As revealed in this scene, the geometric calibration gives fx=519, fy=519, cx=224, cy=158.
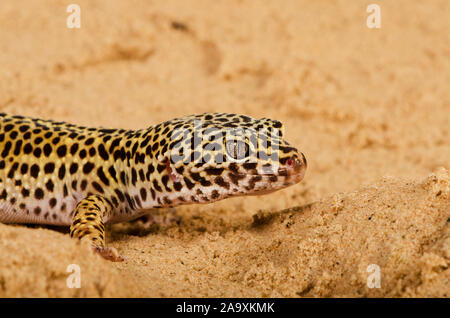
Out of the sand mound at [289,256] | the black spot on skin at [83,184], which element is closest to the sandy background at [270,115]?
the sand mound at [289,256]

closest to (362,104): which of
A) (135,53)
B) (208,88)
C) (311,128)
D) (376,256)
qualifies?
(311,128)

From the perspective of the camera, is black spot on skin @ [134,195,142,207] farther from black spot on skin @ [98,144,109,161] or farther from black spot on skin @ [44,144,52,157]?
black spot on skin @ [44,144,52,157]

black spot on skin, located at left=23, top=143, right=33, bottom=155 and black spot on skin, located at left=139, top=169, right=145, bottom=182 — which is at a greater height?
black spot on skin, located at left=23, top=143, right=33, bottom=155

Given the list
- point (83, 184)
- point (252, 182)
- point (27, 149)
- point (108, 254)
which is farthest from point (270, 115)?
point (108, 254)

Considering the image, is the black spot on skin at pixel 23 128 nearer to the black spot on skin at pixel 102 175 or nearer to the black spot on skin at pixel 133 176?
the black spot on skin at pixel 102 175

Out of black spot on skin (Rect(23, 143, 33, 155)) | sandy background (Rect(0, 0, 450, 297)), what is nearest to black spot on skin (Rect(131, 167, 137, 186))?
sandy background (Rect(0, 0, 450, 297))

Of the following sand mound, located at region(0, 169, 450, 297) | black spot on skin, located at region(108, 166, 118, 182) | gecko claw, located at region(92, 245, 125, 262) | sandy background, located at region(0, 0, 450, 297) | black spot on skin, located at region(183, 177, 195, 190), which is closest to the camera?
sand mound, located at region(0, 169, 450, 297)

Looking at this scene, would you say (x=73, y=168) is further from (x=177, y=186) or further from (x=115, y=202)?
(x=177, y=186)
